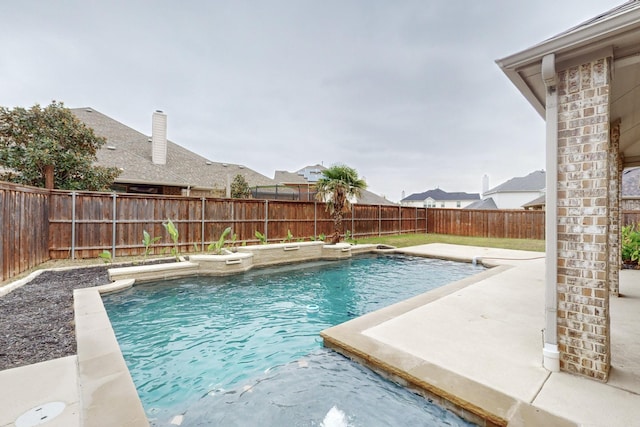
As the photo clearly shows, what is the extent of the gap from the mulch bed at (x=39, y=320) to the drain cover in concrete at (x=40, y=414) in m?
1.06

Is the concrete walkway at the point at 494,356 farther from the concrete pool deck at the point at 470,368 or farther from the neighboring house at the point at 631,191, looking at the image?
the neighboring house at the point at 631,191

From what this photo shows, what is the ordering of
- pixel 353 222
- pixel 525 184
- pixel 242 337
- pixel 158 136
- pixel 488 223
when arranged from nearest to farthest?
pixel 242 337 < pixel 353 222 < pixel 158 136 < pixel 488 223 < pixel 525 184

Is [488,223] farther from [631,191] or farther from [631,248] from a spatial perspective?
[631,248]

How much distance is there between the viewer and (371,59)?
11.6 meters

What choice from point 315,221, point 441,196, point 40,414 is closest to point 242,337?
point 40,414

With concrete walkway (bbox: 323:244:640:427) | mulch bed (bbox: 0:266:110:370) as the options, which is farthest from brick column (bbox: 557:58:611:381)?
mulch bed (bbox: 0:266:110:370)

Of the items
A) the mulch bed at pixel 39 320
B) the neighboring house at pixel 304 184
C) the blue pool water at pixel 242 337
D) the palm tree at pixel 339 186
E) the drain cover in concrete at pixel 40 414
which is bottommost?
the blue pool water at pixel 242 337

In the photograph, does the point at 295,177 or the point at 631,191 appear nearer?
the point at 631,191

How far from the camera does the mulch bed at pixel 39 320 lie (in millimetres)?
2961

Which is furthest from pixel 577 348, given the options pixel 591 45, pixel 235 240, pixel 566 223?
pixel 235 240

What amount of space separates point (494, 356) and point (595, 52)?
2.79 metres

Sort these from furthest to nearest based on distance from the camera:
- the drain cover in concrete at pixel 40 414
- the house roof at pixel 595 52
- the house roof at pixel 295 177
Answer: the house roof at pixel 295 177, the house roof at pixel 595 52, the drain cover in concrete at pixel 40 414

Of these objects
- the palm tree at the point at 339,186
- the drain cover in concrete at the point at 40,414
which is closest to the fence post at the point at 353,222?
the palm tree at the point at 339,186

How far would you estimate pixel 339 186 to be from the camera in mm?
11523
